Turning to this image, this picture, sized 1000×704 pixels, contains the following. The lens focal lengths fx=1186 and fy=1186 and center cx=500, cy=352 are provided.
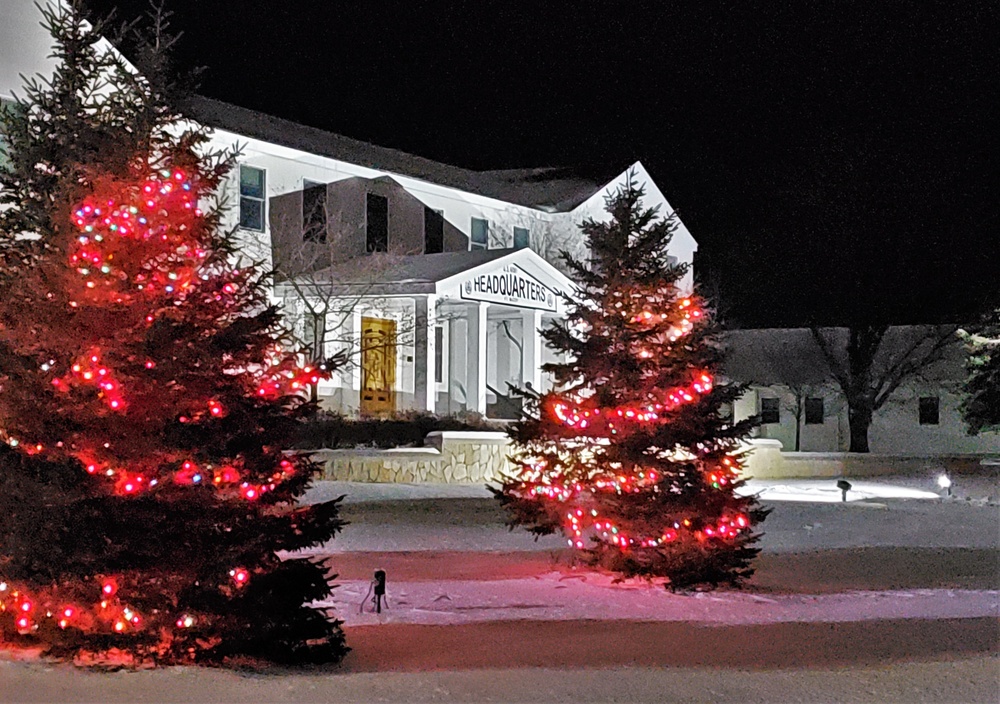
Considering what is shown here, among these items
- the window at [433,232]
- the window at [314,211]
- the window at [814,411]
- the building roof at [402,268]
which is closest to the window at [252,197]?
the window at [314,211]

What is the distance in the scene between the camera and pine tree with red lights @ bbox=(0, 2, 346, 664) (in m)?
7.39

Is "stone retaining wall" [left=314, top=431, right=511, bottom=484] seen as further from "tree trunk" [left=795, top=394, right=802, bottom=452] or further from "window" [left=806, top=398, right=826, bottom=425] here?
"window" [left=806, top=398, right=826, bottom=425]

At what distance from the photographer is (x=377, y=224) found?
27.6 meters

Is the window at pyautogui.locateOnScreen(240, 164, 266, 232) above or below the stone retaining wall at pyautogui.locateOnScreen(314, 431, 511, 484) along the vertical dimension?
above

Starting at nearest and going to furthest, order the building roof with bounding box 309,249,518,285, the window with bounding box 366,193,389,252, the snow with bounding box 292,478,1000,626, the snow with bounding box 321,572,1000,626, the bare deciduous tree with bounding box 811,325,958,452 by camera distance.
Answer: the snow with bounding box 321,572,1000,626
the snow with bounding box 292,478,1000,626
the building roof with bounding box 309,249,518,285
the window with bounding box 366,193,389,252
the bare deciduous tree with bounding box 811,325,958,452

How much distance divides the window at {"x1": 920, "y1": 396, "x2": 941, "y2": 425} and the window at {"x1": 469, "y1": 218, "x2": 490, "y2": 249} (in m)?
A: 19.1

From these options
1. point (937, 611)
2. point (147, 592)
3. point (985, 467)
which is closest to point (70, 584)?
point (147, 592)

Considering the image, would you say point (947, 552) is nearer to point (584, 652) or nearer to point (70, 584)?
point (584, 652)

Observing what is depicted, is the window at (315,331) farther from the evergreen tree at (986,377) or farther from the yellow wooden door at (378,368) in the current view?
the evergreen tree at (986,377)

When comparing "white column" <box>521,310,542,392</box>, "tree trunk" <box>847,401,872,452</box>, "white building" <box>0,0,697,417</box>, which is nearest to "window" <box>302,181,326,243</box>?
"white building" <box>0,0,697,417</box>

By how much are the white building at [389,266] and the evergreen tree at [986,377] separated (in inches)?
444

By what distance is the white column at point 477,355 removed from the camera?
88.1ft

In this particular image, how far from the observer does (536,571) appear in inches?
488

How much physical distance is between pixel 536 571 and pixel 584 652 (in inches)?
157
